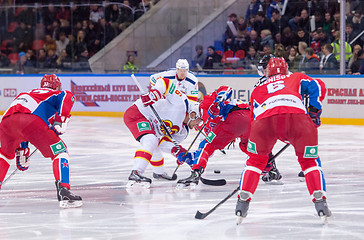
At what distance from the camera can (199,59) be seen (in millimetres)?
12234

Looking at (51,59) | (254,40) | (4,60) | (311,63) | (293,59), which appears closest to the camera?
(311,63)

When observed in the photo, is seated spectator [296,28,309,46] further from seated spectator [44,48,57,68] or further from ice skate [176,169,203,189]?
ice skate [176,169,203,189]

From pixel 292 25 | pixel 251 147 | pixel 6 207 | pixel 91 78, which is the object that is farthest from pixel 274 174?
pixel 91 78

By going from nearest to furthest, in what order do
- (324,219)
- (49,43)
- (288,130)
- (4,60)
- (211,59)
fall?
(288,130), (324,219), (211,59), (49,43), (4,60)

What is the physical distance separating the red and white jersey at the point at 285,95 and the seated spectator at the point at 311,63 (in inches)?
271

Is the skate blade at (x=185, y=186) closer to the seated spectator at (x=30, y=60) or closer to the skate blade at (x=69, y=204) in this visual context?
the skate blade at (x=69, y=204)

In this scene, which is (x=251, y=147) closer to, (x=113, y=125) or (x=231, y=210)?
(x=231, y=210)

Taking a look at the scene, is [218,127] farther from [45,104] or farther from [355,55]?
[355,55]

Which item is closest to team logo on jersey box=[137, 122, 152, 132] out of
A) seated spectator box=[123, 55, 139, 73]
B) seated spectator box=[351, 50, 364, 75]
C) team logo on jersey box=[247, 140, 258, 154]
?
team logo on jersey box=[247, 140, 258, 154]

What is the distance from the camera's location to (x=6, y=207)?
5031 mm

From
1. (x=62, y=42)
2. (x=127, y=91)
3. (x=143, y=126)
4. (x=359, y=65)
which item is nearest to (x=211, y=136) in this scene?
(x=143, y=126)

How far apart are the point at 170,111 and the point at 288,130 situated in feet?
6.75

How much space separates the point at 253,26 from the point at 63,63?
391cm

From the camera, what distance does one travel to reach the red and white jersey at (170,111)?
6.03m
